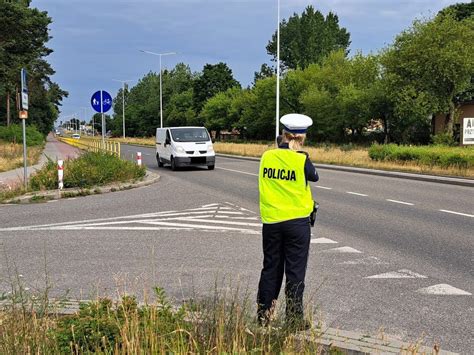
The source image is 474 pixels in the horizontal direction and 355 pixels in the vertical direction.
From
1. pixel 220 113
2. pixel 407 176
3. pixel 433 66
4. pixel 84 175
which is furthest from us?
pixel 220 113

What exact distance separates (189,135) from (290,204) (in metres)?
20.2

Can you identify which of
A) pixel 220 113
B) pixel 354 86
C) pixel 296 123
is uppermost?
pixel 354 86

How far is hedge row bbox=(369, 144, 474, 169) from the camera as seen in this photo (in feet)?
63.6

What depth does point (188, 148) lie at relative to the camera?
23.2m

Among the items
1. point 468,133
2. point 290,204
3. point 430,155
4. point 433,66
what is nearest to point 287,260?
point 290,204

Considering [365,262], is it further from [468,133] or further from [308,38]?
[308,38]

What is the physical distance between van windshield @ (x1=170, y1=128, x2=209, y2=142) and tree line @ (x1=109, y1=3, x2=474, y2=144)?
2247cm

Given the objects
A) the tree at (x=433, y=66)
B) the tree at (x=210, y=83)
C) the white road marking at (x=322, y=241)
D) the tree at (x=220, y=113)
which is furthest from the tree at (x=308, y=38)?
the white road marking at (x=322, y=241)

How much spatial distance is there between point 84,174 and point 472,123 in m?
14.5

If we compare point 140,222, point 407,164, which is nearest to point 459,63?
point 407,164

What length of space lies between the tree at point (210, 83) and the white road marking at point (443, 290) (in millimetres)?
83286

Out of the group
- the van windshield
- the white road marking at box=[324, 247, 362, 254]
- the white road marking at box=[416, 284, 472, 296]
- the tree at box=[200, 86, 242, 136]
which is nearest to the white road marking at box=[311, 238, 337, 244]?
the white road marking at box=[324, 247, 362, 254]

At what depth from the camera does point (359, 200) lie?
13.4 m

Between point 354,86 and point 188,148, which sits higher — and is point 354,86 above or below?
above
